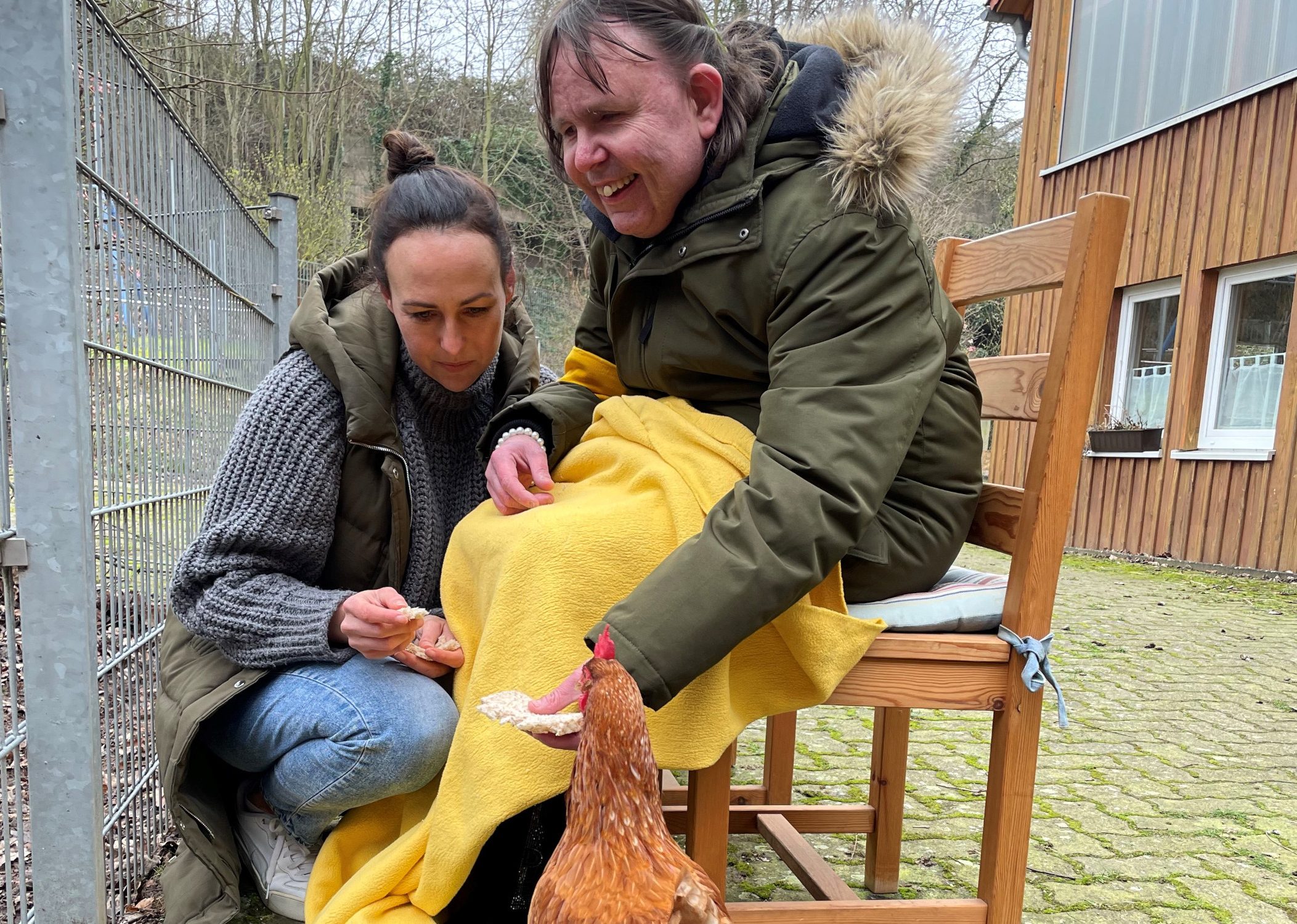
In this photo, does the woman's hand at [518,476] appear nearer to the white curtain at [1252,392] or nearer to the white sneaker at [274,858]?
the white sneaker at [274,858]

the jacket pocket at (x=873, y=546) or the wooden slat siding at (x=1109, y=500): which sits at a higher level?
the jacket pocket at (x=873, y=546)

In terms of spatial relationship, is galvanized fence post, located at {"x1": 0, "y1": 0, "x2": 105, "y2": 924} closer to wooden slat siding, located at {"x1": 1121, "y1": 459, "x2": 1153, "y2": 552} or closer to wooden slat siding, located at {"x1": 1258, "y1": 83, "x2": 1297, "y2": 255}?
wooden slat siding, located at {"x1": 1258, "y1": 83, "x2": 1297, "y2": 255}

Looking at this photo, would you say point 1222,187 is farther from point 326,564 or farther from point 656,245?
point 326,564

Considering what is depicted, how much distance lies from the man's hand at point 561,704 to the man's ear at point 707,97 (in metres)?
1.04

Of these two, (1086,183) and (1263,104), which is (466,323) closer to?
(1263,104)

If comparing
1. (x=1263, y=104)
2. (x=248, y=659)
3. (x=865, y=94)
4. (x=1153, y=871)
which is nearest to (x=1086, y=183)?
(x=1263, y=104)

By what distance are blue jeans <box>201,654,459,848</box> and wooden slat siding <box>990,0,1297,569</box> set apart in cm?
800

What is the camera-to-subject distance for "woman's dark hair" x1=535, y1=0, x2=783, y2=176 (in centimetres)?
164

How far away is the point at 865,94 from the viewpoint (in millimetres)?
1659

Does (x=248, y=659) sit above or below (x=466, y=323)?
below

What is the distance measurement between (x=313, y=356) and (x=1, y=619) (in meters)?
0.86

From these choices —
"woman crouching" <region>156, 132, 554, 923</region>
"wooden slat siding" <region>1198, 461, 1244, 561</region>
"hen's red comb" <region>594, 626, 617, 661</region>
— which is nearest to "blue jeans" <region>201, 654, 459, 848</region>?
"woman crouching" <region>156, 132, 554, 923</region>

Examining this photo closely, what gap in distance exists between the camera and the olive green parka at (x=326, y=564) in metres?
2.01

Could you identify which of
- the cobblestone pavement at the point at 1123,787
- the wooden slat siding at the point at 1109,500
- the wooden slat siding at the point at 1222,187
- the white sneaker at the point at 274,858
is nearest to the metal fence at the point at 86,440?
the white sneaker at the point at 274,858
